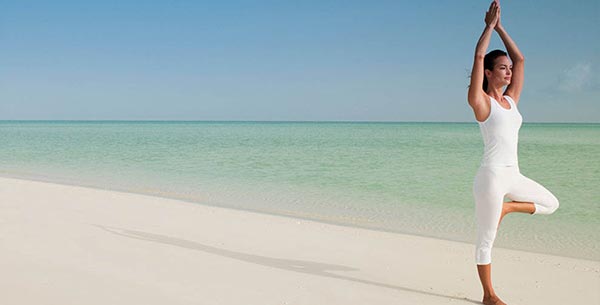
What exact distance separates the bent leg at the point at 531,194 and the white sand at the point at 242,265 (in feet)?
3.06

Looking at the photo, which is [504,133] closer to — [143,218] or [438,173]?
[143,218]

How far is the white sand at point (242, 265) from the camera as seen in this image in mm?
4223

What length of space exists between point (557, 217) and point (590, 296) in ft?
19.0

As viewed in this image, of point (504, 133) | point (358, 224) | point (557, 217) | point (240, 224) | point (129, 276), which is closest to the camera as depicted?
point (504, 133)

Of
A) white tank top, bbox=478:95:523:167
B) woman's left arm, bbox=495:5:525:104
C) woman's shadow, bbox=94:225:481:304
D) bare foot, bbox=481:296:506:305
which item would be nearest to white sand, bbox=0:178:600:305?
woman's shadow, bbox=94:225:481:304

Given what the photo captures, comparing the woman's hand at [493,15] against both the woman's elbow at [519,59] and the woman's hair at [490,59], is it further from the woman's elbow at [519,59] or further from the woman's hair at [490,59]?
the woman's elbow at [519,59]

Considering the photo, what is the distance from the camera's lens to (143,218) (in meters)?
7.84

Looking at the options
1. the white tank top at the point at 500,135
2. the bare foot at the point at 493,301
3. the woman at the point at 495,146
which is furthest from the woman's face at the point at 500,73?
the bare foot at the point at 493,301

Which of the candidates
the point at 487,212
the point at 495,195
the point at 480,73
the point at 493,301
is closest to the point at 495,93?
the point at 480,73

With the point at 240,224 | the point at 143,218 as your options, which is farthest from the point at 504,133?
the point at 143,218

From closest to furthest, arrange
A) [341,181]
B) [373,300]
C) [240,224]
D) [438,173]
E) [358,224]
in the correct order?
[373,300] < [240,224] < [358,224] < [341,181] < [438,173]

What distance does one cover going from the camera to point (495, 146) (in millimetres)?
3822

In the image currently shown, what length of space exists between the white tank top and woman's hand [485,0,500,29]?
1.84ft

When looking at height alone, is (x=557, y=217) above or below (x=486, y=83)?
below
